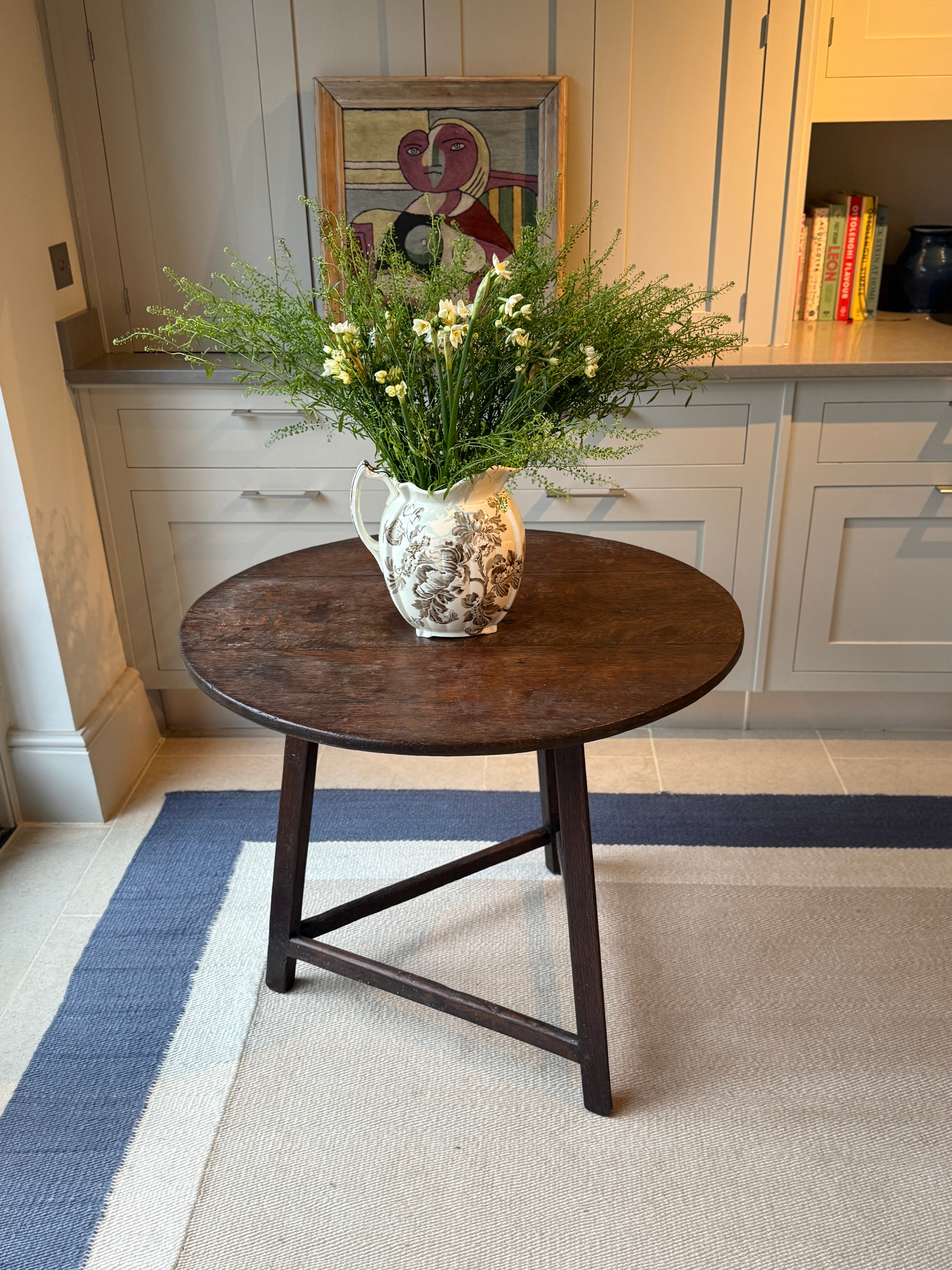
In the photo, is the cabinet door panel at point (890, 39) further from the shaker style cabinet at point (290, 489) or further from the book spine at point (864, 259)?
the shaker style cabinet at point (290, 489)

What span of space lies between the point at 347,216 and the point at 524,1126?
6.42ft

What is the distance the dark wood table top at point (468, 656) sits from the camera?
128cm

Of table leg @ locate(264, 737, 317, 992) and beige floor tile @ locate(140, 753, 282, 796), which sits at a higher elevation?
table leg @ locate(264, 737, 317, 992)

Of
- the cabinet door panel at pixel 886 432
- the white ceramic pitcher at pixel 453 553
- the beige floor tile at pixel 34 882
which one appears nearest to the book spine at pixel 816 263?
the cabinet door panel at pixel 886 432

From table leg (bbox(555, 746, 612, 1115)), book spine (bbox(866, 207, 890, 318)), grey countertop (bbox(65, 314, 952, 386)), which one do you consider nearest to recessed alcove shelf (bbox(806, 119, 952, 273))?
book spine (bbox(866, 207, 890, 318))

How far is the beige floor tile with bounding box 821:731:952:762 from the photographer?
2.59 m

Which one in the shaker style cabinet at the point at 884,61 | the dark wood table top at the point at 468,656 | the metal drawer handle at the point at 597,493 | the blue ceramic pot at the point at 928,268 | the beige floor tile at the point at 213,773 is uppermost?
the shaker style cabinet at the point at 884,61

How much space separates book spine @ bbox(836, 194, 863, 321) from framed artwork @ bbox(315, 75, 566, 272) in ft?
2.61

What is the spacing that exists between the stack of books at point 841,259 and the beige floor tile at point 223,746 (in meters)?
1.74

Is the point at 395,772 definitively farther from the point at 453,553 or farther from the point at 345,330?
the point at 345,330

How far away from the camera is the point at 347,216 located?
2.42 meters

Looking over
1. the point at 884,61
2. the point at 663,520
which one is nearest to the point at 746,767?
the point at 663,520

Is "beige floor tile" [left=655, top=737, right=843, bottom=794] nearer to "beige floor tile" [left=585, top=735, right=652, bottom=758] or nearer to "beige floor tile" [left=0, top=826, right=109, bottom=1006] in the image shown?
"beige floor tile" [left=585, top=735, right=652, bottom=758]

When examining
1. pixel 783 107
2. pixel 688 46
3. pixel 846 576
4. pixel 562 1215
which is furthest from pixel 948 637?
pixel 562 1215
